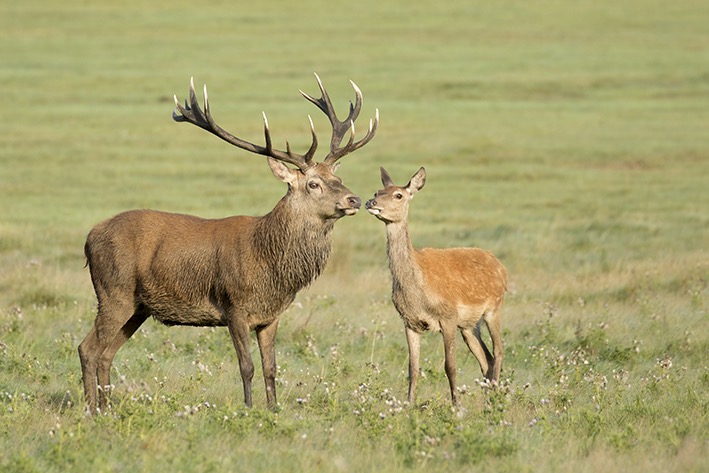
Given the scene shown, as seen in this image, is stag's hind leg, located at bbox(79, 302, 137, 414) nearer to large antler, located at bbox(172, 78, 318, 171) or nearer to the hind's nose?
large antler, located at bbox(172, 78, 318, 171)

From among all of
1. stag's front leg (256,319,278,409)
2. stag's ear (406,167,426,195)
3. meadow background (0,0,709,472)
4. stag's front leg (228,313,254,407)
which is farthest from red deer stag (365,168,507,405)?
stag's front leg (228,313,254,407)

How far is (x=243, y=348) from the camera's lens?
906 cm

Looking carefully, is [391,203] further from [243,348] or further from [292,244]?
[243,348]

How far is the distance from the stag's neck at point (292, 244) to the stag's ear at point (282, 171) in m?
0.16

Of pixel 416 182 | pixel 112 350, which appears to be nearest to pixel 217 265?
pixel 112 350

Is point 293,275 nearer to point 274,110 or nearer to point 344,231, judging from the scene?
point 344,231

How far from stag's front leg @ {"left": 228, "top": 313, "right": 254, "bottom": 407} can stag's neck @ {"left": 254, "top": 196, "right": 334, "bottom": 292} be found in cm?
42

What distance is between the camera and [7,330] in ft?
37.9

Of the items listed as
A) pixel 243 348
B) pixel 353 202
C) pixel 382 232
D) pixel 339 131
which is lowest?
pixel 382 232

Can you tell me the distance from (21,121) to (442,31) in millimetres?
35256

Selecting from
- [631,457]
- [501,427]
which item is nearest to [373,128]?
[501,427]

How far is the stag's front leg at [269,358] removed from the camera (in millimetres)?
9055

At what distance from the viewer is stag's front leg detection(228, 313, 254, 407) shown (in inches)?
353

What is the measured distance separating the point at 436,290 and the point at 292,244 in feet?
4.53
